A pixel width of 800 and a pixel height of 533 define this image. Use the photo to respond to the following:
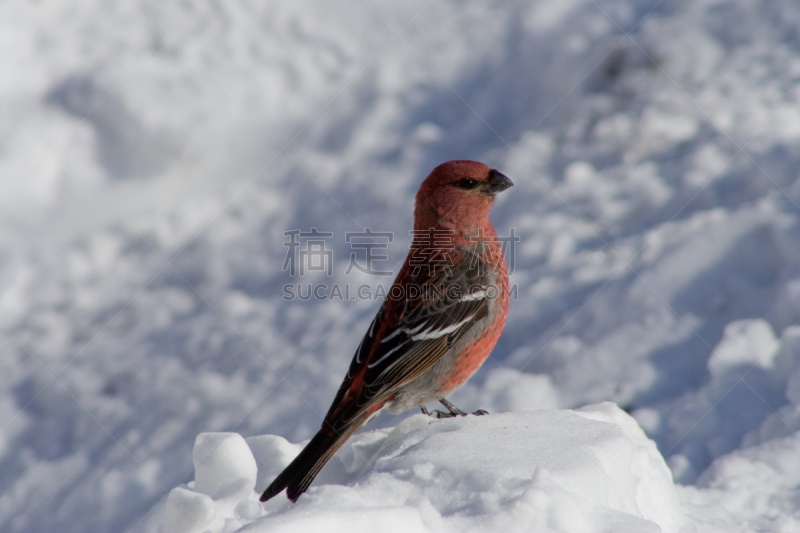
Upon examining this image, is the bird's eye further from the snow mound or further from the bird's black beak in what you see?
the snow mound

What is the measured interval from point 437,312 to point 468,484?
1.03m

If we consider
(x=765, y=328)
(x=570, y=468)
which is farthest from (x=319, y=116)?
(x=570, y=468)

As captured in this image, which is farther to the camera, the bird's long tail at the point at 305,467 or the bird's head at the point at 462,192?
the bird's head at the point at 462,192

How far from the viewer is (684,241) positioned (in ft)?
12.2

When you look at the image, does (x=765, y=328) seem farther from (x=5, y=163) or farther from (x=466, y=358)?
(x=5, y=163)

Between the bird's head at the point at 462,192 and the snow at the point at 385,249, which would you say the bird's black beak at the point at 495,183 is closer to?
the bird's head at the point at 462,192

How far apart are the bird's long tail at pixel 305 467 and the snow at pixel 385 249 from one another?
0.08 meters

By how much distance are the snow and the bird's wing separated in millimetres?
211

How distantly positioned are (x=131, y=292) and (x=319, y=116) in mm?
2197

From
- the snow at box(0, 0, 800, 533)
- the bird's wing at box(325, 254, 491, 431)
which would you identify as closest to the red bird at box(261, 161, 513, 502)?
the bird's wing at box(325, 254, 491, 431)

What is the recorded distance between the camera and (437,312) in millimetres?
2838

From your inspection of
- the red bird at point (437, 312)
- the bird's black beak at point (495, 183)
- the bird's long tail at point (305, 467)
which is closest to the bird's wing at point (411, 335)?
the red bird at point (437, 312)

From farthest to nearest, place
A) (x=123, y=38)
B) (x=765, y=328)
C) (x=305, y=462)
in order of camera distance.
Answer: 1. (x=123, y=38)
2. (x=765, y=328)
3. (x=305, y=462)

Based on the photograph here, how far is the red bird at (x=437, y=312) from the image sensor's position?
2697 mm
